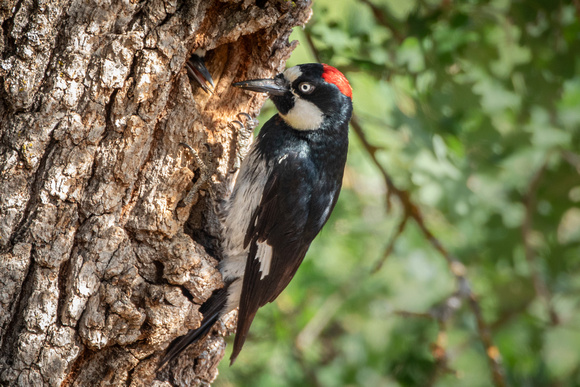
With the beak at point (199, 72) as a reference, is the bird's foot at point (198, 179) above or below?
below

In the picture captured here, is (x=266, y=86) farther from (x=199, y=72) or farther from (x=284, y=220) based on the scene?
(x=284, y=220)

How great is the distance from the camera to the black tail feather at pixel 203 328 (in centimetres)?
211

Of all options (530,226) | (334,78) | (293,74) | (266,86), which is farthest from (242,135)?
(530,226)

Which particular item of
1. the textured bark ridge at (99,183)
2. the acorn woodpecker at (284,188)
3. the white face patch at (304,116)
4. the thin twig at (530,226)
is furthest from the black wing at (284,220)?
the thin twig at (530,226)

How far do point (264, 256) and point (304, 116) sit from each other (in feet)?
2.24

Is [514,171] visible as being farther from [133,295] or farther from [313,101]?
[133,295]

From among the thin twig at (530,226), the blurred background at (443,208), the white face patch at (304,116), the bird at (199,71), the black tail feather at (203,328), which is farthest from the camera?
the thin twig at (530,226)

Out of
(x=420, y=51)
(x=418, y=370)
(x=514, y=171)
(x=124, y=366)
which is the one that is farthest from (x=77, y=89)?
(x=514, y=171)

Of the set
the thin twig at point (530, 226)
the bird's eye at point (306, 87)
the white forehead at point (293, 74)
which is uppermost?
the white forehead at point (293, 74)

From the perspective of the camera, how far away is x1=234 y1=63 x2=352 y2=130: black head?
251 centimetres

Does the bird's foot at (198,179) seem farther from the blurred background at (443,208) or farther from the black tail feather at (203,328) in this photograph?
the blurred background at (443,208)

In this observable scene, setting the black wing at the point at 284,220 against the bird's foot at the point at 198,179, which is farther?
the black wing at the point at 284,220

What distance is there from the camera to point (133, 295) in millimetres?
1928

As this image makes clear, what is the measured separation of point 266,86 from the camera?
2.38 metres
